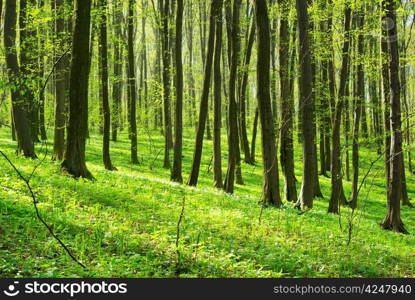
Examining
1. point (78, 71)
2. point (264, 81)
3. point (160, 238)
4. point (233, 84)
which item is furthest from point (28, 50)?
point (160, 238)

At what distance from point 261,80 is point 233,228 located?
506 cm

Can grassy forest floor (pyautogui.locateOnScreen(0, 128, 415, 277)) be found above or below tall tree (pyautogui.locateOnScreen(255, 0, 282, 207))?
below

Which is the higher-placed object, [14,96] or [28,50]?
[28,50]

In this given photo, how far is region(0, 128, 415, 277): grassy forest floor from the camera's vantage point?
221 inches

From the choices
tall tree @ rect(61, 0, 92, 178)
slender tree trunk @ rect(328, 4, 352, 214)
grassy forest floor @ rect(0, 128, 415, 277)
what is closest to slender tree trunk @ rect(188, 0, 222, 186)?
grassy forest floor @ rect(0, 128, 415, 277)

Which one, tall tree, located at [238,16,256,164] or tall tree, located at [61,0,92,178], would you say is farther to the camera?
tall tree, located at [238,16,256,164]

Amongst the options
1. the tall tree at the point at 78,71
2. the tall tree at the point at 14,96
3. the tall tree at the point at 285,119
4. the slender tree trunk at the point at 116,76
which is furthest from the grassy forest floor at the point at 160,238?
the slender tree trunk at the point at 116,76

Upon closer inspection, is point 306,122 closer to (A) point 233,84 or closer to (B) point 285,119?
(B) point 285,119

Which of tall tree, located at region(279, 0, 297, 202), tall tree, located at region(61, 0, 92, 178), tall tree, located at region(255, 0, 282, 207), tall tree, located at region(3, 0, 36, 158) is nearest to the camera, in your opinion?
tall tree, located at region(61, 0, 92, 178)

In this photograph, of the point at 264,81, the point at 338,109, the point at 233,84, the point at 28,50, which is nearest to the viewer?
the point at 264,81

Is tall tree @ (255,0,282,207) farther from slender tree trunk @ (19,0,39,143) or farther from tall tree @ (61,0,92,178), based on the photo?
slender tree trunk @ (19,0,39,143)

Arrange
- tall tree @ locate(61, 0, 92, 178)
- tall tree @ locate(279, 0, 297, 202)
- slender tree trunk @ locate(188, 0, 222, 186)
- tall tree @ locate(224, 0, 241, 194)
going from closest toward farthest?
1. tall tree @ locate(61, 0, 92, 178)
2. tall tree @ locate(279, 0, 297, 202)
3. slender tree trunk @ locate(188, 0, 222, 186)
4. tall tree @ locate(224, 0, 241, 194)

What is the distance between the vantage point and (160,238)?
6.84 m

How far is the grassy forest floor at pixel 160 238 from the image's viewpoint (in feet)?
18.4
